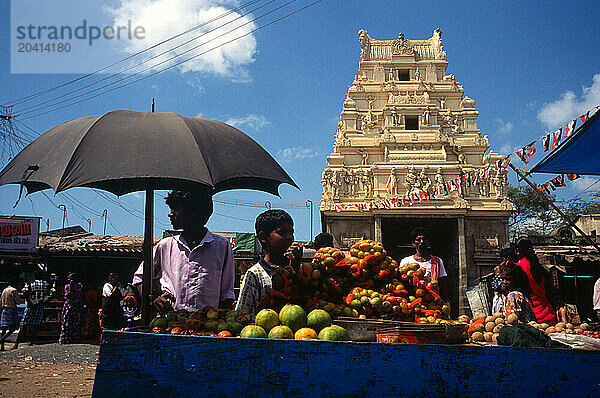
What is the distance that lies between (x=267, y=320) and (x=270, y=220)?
1140mm

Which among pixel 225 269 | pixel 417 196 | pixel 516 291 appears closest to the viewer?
pixel 225 269

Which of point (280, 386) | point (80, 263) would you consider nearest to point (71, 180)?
point (280, 386)

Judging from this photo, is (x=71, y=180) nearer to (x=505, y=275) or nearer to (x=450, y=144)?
(x=505, y=275)

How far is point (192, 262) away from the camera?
13.5 feet

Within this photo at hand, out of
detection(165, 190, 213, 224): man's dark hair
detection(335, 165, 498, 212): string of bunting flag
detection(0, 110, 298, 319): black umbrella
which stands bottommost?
detection(165, 190, 213, 224): man's dark hair

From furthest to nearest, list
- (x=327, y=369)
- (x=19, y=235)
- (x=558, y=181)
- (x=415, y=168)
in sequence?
1. (x=415, y=168)
2. (x=19, y=235)
3. (x=558, y=181)
4. (x=327, y=369)

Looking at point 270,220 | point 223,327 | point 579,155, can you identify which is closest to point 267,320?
point 223,327

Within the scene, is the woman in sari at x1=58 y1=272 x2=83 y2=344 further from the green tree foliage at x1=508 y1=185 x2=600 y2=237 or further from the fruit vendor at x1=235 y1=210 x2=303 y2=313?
the green tree foliage at x1=508 y1=185 x2=600 y2=237

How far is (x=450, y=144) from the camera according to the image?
21594 millimetres

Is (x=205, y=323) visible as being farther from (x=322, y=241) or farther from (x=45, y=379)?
(x=45, y=379)

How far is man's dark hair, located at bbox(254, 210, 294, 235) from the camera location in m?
3.69

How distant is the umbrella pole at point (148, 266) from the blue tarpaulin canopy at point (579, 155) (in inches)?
182

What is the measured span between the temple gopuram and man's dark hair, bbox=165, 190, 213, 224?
1591 centimetres

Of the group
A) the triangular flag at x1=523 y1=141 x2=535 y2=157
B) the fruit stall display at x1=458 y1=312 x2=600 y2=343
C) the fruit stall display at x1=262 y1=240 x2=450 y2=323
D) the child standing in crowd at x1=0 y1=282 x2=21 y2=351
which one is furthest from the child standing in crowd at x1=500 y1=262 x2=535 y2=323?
the child standing in crowd at x1=0 y1=282 x2=21 y2=351
